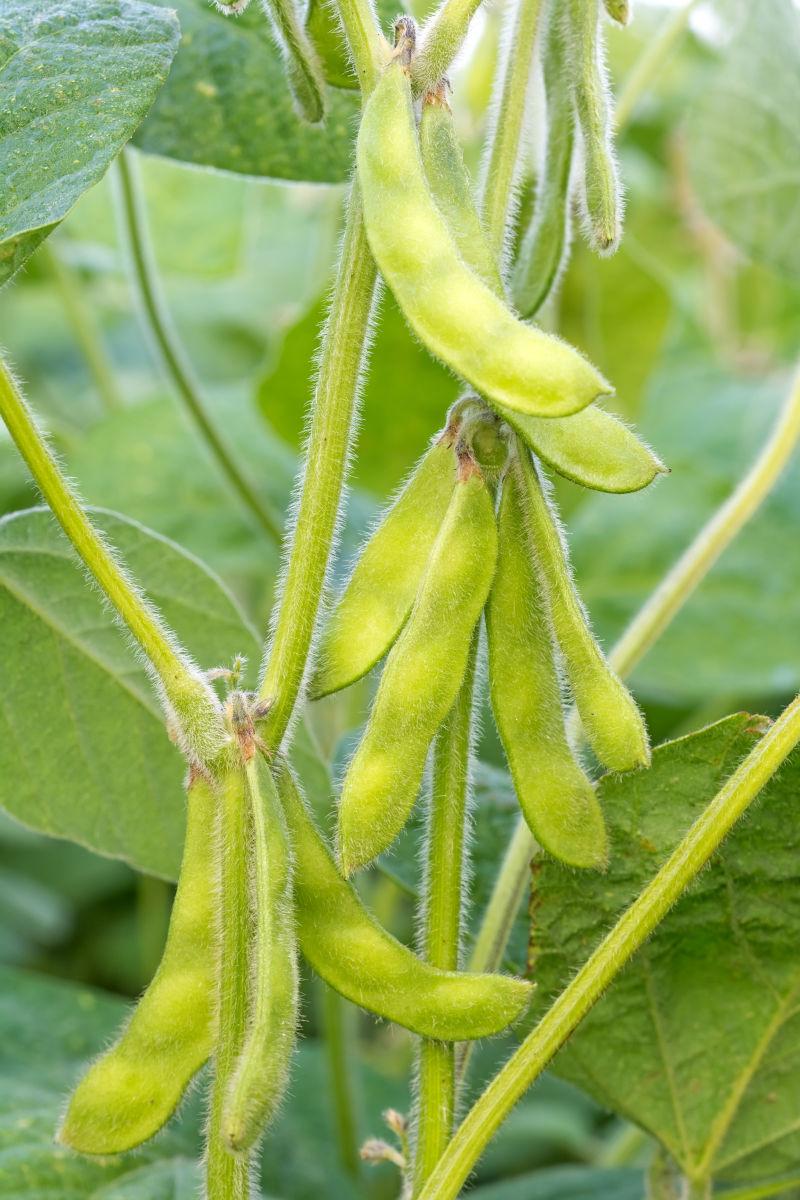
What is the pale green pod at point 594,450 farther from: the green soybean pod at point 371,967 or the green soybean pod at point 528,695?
the green soybean pod at point 371,967

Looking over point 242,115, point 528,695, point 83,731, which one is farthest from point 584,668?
point 242,115

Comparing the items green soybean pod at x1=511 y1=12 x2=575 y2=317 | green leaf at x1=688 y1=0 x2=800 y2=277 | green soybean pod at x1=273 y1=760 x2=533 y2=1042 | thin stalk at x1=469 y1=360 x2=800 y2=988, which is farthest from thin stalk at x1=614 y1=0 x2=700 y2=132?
green soybean pod at x1=273 y1=760 x2=533 y2=1042

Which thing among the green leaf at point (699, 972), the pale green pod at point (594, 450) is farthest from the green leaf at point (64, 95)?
the green leaf at point (699, 972)

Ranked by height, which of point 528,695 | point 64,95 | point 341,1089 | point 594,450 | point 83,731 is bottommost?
point 341,1089

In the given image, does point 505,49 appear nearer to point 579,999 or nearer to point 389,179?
point 389,179

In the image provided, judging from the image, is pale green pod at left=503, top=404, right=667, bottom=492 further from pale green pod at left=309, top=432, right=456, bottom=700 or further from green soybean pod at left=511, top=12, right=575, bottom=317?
green soybean pod at left=511, top=12, right=575, bottom=317

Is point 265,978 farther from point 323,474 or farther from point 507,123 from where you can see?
point 507,123
